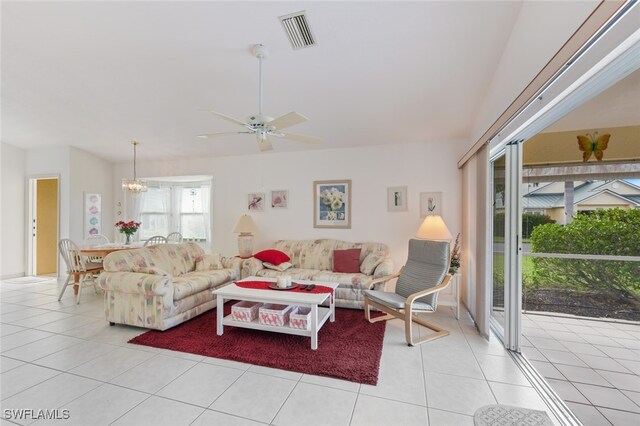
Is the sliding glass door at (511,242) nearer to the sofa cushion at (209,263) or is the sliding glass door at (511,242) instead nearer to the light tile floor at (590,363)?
the light tile floor at (590,363)

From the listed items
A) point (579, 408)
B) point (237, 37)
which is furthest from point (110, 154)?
point (579, 408)

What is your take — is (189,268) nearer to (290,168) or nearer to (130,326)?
(130,326)

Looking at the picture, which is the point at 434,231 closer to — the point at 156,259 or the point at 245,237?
the point at 245,237

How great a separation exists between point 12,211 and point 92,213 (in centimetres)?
139

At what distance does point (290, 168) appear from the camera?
505 centimetres

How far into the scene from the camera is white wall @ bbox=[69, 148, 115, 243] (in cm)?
545

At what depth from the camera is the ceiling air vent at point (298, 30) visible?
2205mm

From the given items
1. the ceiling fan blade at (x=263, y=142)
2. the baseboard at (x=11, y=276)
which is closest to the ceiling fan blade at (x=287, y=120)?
the ceiling fan blade at (x=263, y=142)

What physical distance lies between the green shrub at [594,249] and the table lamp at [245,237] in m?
3.89

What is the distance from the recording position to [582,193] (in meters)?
2.07

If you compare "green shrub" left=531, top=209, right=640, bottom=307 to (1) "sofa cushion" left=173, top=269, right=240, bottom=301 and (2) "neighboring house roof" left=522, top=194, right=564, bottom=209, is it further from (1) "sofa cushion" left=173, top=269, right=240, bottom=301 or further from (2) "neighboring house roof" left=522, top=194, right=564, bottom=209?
(1) "sofa cushion" left=173, top=269, right=240, bottom=301

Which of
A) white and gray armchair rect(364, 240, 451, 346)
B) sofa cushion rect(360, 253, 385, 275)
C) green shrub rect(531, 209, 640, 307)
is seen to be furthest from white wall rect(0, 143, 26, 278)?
green shrub rect(531, 209, 640, 307)

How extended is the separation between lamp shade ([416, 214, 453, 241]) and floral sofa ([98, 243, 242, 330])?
292 cm

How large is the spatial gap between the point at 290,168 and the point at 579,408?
4516 millimetres
